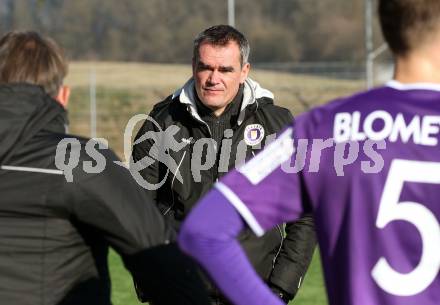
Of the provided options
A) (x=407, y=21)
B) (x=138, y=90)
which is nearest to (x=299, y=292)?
(x=407, y=21)

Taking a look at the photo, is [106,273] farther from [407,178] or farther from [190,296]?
[407,178]

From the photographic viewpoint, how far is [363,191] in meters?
1.96

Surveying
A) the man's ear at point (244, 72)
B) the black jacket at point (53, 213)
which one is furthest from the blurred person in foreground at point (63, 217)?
the man's ear at point (244, 72)

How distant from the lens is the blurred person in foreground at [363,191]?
193 cm

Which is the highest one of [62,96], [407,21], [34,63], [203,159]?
[407,21]

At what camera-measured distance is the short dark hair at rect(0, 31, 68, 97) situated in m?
2.67

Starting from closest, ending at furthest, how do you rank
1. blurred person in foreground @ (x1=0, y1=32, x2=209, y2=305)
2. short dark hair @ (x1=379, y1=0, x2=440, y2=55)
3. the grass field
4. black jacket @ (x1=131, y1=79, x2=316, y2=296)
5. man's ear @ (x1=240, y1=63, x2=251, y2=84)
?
short dark hair @ (x1=379, y1=0, x2=440, y2=55)
blurred person in foreground @ (x1=0, y1=32, x2=209, y2=305)
black jacket @ (x1=131, y1=79, x2=316, y2=296)
man's ear @ (x1=240, y1=63, x2=251, y2=84)
the grass field

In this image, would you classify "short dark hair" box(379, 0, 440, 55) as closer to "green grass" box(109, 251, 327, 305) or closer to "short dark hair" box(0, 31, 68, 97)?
"short dark hair" box(0, 31, 68, 97)

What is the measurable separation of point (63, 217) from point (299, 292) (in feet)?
18.5

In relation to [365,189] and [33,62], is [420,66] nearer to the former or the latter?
[365,189]

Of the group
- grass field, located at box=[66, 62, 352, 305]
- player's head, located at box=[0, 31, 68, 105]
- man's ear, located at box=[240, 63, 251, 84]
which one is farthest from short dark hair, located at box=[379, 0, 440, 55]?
grass field, located at box=[66, 62, 352, 305]

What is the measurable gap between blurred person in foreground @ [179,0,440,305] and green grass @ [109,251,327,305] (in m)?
5.54

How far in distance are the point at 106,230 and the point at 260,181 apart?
654mm

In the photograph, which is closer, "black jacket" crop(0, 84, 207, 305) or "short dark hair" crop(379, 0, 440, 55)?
"short dark hair" crop(379, 0, 440, 55)
